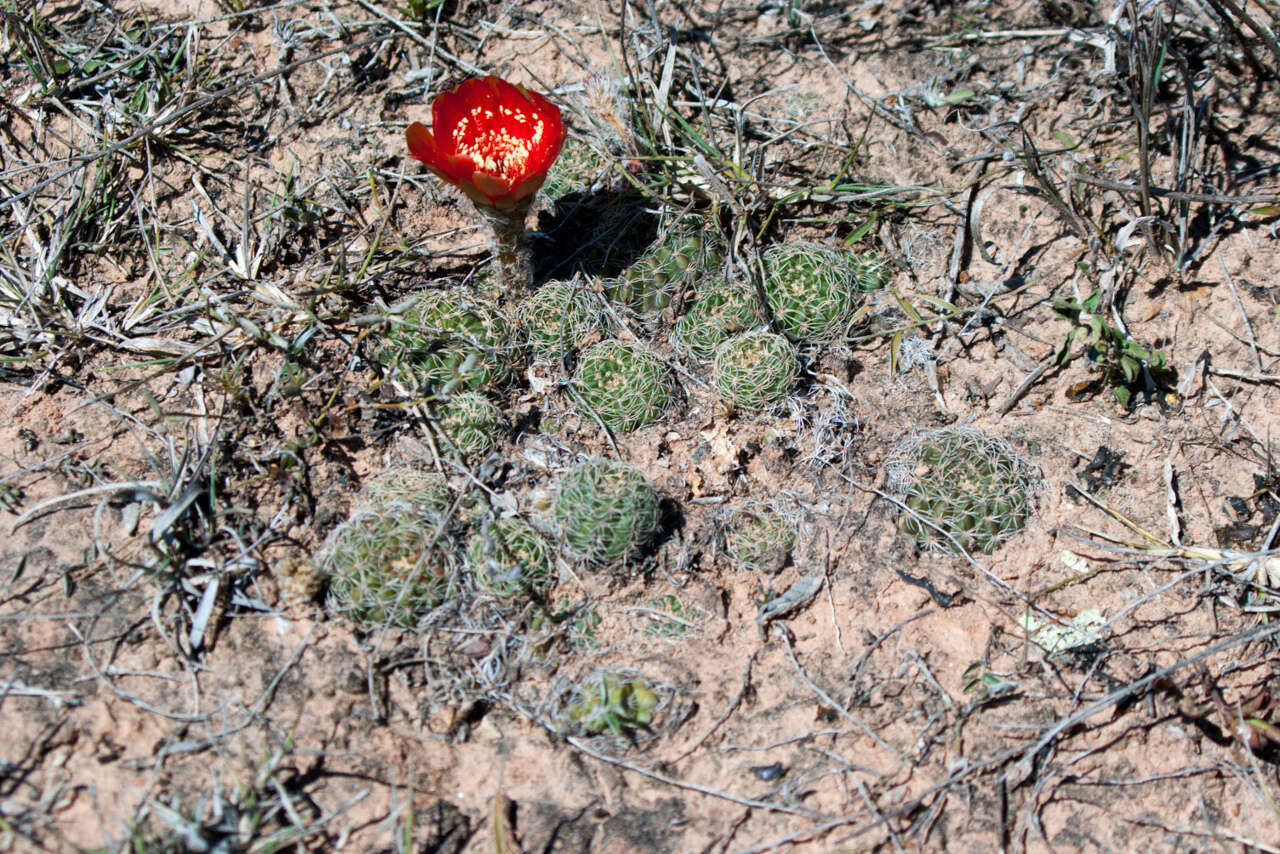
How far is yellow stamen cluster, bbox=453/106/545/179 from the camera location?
10.7 feet

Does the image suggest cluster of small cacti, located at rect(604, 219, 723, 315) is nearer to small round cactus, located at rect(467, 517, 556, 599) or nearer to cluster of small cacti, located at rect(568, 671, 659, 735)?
Result: small round cactus, located at rect(467, 517, 556, 599)

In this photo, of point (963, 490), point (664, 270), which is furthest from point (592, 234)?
point (963, 490)

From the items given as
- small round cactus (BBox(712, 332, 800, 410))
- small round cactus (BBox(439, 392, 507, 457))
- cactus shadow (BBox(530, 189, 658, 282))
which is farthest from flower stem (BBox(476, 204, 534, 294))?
small round cactus (BBox(712, 332, 800, 410))

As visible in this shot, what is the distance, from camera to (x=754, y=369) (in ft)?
10.8

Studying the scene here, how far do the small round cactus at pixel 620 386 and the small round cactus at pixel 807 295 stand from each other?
0.56 metres

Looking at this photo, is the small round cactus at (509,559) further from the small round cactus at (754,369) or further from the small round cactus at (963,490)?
the small round cactus at (963,490)

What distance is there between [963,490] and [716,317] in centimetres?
113

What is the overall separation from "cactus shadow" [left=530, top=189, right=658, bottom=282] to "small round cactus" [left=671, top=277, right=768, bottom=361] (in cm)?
38

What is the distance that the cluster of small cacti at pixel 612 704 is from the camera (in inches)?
109

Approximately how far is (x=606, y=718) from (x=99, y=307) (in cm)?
255

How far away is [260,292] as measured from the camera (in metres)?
3.39

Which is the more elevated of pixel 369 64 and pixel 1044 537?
pixel 369 64

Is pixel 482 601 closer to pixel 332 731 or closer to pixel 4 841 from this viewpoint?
pixel 332 731

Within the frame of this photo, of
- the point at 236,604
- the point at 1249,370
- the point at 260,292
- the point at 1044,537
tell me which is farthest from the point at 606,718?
the point at 1249,370
